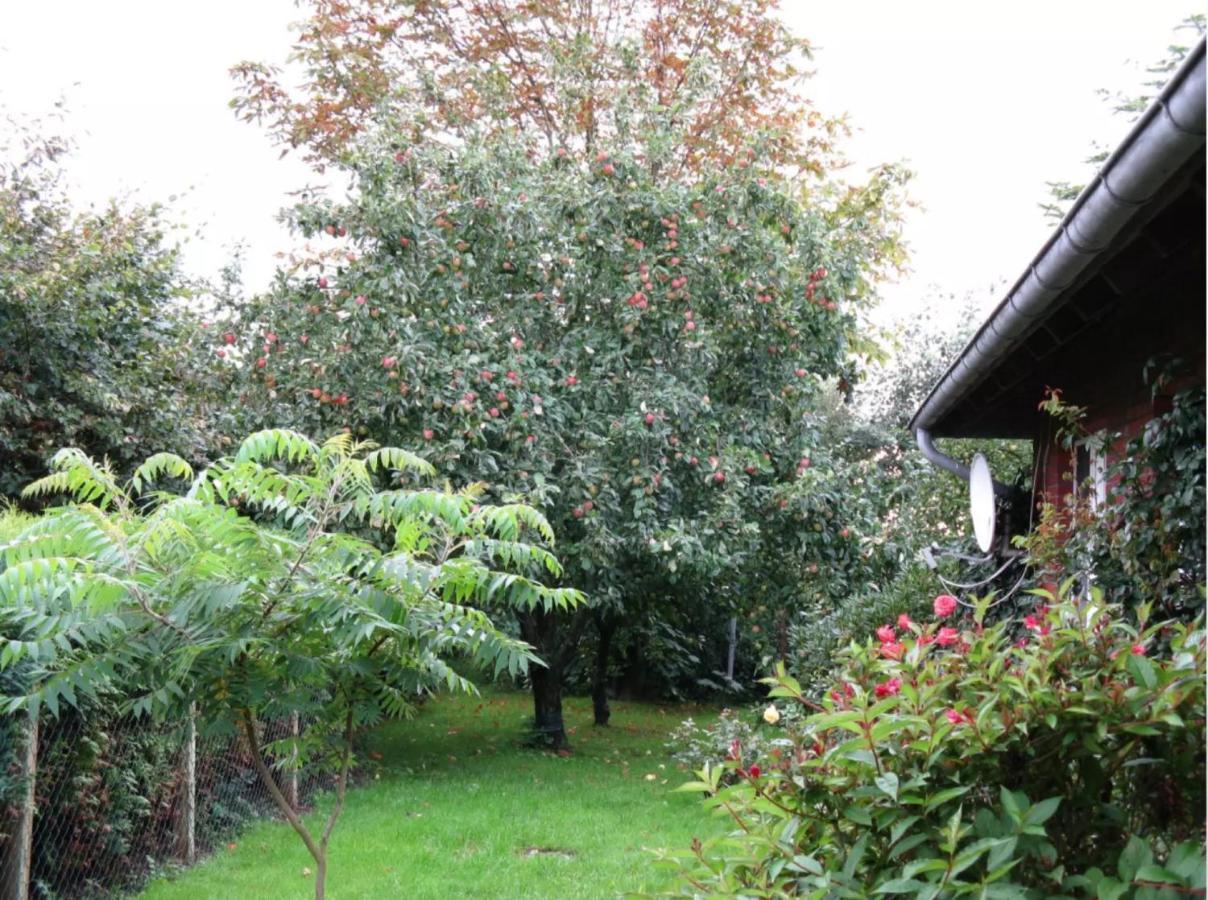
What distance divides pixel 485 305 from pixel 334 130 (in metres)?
6.41

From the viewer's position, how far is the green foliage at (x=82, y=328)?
10805 mm

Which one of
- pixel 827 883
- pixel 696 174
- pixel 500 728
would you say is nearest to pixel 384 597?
pixel 827 883

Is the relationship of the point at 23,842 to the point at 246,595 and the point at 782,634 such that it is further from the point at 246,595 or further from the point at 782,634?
the point at 782,634

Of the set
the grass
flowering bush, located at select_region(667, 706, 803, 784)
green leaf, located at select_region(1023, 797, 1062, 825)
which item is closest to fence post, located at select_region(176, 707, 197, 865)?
the grass

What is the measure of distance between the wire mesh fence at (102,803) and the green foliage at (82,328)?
4006mm

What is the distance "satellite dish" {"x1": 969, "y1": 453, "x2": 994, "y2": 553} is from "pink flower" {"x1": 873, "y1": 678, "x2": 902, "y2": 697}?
469 centimetres

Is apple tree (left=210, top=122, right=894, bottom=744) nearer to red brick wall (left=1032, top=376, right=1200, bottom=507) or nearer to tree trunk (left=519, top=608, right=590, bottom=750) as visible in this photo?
tree trunk (left=519, top=608, right=590, bottom=750)

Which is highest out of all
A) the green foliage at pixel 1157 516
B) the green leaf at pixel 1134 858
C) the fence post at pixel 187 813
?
the green foliage at pixel 1157 516

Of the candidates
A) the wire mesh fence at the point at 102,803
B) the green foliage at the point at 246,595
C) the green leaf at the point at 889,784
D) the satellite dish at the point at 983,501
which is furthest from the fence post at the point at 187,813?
the green leaf at the point at 889,784

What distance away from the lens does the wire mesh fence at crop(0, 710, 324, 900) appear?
5.78 meters

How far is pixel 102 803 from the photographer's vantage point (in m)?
6.83

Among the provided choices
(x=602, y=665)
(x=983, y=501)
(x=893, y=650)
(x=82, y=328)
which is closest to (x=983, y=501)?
(x=983, y=501)

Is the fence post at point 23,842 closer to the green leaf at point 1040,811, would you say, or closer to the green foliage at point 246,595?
Answer: the green foliage at point 246,595

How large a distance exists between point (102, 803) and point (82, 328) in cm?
585
